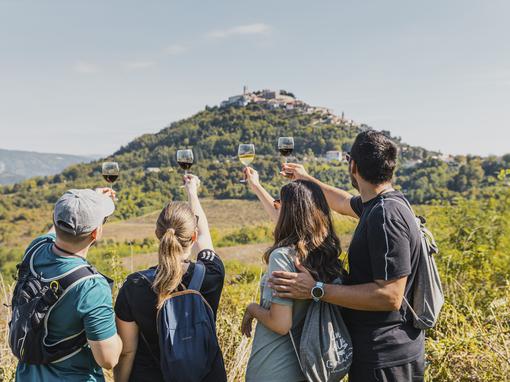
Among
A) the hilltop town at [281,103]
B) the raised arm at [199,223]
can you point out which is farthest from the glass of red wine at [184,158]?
the hilltop town at [281,103]

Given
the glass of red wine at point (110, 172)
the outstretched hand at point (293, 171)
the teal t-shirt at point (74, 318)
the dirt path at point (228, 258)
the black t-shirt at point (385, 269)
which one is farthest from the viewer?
the dirt path at point (228, 258)

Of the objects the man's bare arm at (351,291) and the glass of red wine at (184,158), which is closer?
the man's bare arm at (351,291)

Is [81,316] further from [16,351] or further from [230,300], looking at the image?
[230,300]

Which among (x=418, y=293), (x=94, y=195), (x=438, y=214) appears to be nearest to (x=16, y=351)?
(x=94, y=195)

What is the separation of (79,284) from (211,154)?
80.9 m

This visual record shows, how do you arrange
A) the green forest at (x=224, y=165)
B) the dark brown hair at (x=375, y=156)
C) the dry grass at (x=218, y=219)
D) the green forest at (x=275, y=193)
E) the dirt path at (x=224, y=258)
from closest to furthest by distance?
the dark brown hair at (x=375, y=156) < the green forest at (x=275, y=193) < the dirt path at (x=224, y=258) < the dry grass at (x=218, y=219) < the green forest at (x=224, y=165)

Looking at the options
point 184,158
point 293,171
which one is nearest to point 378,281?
point 293,171

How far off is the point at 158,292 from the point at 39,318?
442mm

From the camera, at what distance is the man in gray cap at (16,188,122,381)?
64.1 inches

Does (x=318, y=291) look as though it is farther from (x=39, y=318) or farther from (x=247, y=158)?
(x=247, y=158)

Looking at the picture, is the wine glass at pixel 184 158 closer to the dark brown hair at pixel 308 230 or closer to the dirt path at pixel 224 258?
the dark brown hair at pixel 308 230

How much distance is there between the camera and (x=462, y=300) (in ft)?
12.8

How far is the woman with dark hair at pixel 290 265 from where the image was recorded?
181 cm

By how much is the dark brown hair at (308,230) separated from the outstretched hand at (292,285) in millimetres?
89
